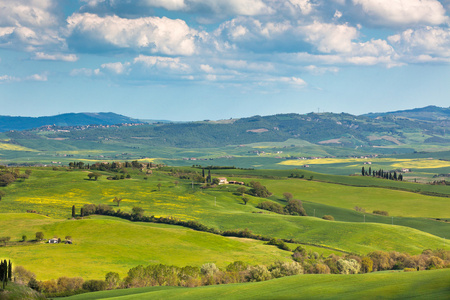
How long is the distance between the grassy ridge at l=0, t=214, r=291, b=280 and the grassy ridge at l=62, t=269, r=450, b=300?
25620 mm

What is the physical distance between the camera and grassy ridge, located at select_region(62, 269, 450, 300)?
1976 inches

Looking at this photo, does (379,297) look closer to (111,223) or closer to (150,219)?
(111,223)

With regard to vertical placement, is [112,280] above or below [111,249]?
above

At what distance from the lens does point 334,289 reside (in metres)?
55.4

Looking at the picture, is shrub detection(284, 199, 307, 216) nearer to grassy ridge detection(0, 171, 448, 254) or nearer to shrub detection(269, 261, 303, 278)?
grassy ridge detection(0, 171, 448, 254)

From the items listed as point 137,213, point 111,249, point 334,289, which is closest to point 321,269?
point 111,249

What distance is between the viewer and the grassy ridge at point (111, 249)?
318 ft

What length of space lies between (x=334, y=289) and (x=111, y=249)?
65.1m

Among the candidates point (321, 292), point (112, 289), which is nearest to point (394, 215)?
point (112, 289)

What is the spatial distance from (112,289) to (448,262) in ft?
200

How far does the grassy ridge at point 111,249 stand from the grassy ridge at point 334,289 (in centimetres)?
2562

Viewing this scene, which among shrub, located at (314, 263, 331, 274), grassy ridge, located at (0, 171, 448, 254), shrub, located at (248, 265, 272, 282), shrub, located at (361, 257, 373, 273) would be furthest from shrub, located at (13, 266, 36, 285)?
grassy ridge, located at (0, 171, 448, 254)

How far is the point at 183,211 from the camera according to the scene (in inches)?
6742

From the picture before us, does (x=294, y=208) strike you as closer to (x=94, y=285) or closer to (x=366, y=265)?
(x=366, y=265)
